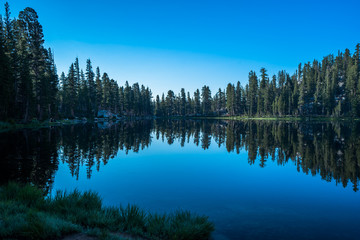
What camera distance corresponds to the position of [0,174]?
10562mm

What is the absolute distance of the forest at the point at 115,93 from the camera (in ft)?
119

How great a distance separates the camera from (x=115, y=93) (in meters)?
94.8

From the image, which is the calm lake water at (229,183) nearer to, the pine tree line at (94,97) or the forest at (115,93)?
the forest at (115,93)

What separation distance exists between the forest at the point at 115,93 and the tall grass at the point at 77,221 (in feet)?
107

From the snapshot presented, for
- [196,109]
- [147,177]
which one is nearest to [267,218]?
[147,177]

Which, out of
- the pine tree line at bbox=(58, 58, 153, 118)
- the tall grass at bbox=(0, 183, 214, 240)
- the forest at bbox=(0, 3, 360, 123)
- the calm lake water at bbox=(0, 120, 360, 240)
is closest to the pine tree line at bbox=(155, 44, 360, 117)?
the forest at bbox=(0, 3, 360, 123)

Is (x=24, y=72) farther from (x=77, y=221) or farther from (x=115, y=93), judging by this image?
(x=115, y=93)

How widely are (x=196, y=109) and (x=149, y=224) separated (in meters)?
138

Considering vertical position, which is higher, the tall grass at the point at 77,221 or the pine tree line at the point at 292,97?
the pine tree line at the point at 292,97

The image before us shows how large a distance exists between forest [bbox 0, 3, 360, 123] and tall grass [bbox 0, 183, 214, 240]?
32.6 metres

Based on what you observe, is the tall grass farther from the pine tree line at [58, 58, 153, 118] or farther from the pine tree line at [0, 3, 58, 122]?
the pine tree line at [58, 58, 153, 118]

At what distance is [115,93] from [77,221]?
94.1 meters

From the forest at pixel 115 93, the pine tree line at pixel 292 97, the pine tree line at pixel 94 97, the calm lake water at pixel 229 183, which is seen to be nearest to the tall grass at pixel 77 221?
the calm lake water at pixel 229 183

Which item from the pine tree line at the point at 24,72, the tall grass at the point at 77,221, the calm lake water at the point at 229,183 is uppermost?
the pine tree line at the point at 24,72
